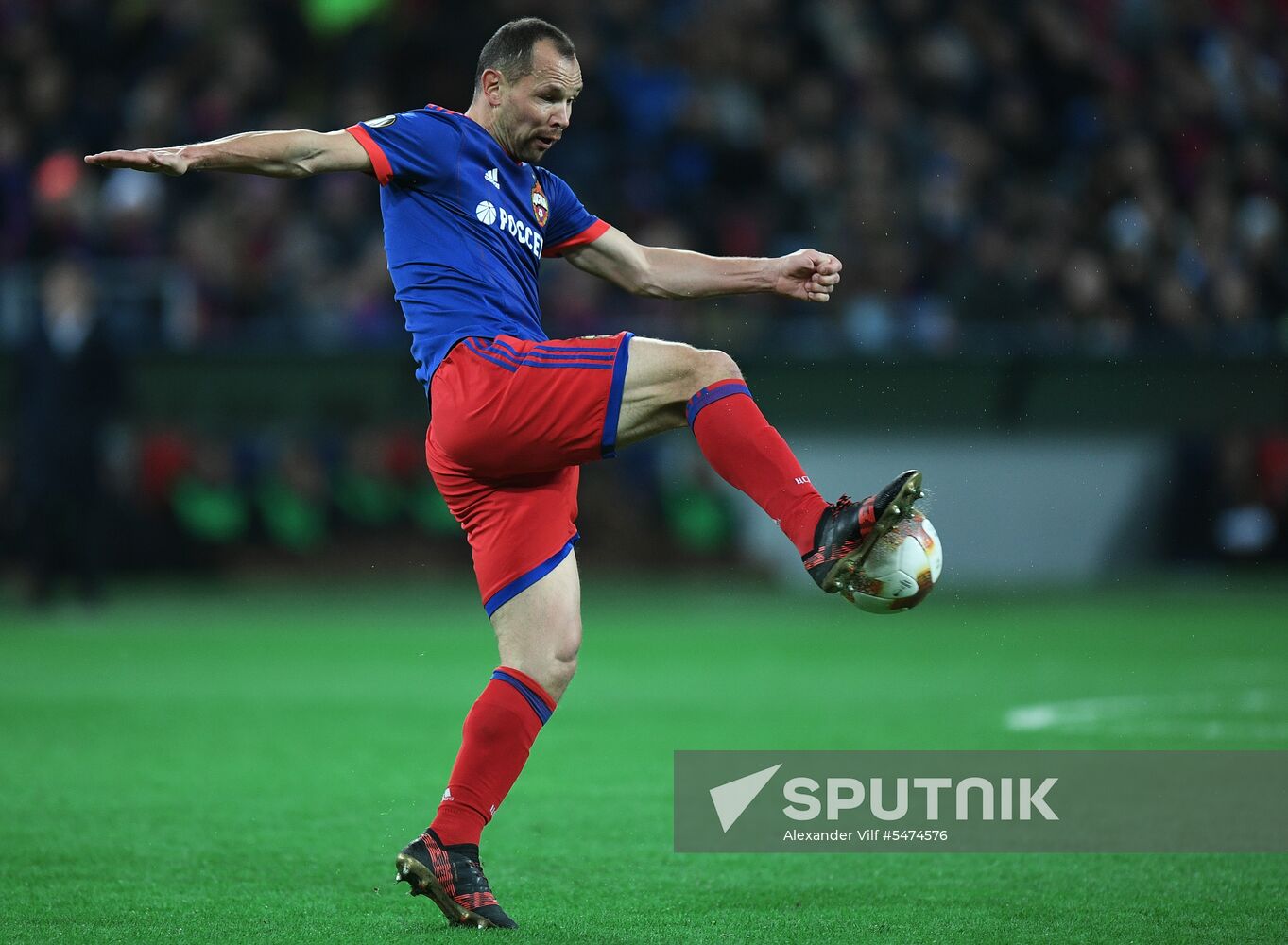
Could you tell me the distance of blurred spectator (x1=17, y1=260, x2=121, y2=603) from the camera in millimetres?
12727

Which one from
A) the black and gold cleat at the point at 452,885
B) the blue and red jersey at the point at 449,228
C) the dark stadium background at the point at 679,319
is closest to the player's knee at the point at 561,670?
the black and gold cleat at the point at 452,885

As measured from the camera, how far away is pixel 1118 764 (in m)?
6.81

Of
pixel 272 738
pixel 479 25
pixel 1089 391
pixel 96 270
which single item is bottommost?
pixel 272 738

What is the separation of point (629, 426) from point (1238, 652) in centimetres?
718

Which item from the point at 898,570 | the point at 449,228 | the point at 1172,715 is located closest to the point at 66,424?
the point at 1172,715

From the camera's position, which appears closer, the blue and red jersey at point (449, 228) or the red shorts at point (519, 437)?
the red shorts at point (519, 437)

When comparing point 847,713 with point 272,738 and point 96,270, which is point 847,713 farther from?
point 96,270

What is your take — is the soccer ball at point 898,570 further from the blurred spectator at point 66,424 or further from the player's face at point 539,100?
the blurred spectator at point 66,424

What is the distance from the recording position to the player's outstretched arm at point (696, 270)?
4879 mm

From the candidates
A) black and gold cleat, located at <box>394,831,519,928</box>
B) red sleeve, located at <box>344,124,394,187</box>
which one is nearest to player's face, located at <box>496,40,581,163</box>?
red sleeve, located at <box>344,124,394,187</box>

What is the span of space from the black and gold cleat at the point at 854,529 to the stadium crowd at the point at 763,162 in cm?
1069

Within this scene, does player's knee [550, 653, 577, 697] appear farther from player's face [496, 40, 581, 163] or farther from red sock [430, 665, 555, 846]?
player's face [496, 40, 581, 163]

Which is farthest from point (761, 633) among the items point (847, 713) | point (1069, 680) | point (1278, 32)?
point (1278, 32)

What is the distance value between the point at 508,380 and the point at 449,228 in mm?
522
